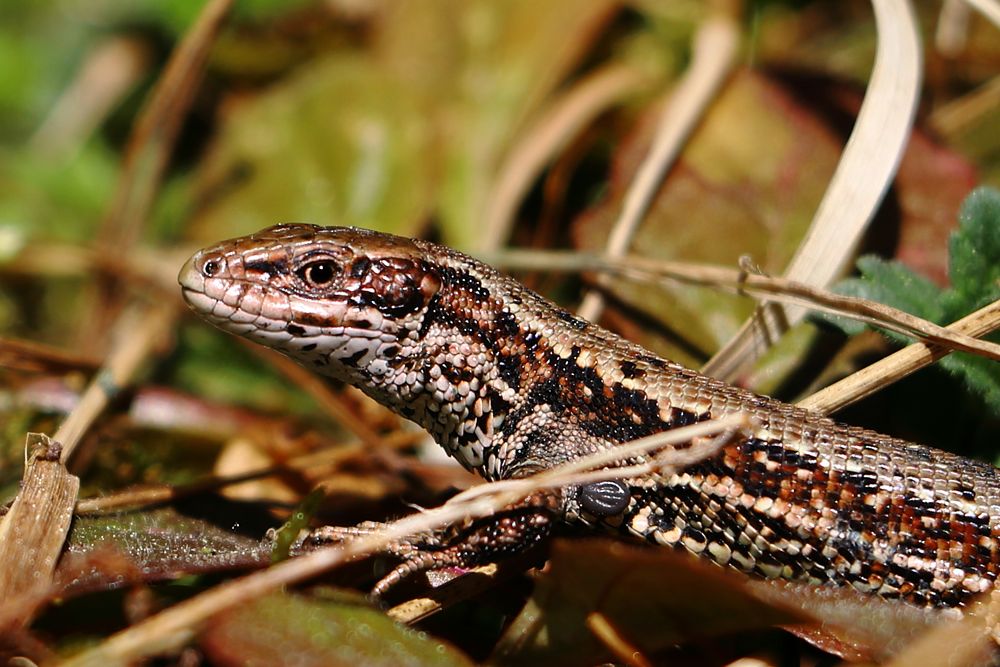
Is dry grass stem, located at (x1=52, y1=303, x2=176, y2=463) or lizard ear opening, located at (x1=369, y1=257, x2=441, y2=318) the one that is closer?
lizard ear opening, located at (x1=369, y1=257, x2=441, y2=318)

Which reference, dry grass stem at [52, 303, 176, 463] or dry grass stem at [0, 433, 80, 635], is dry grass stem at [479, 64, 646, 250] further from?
dry grass stem at [0, 433, 80, 635]

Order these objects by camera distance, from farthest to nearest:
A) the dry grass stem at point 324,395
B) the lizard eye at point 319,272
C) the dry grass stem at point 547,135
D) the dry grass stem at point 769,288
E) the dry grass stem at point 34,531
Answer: the dry grass stem at point 547,135, the dry grass stem at point 324,395, the lizard eye at point 319,272, the dry grass stem at point 769,288, the dry grass stem at point 34,531

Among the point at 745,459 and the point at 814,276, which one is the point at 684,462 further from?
the point at 814,276

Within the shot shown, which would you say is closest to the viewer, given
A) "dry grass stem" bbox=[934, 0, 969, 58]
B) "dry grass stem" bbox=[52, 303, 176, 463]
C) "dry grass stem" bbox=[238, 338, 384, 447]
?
"dry grass stem" bbox=[52, 303, 176, 463]

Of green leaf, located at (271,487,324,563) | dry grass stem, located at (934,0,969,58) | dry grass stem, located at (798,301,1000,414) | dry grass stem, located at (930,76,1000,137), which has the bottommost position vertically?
green leaf, located at (271,487,324,563)

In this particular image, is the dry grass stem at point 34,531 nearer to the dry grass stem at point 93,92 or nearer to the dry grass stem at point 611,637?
the dry grass stem at point 611,637

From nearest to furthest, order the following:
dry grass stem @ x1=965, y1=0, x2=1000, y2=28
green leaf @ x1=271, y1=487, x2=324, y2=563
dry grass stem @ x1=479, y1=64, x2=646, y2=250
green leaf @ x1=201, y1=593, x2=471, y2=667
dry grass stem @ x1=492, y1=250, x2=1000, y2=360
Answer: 1. green leaf @ x1=201, y1=593, x2=471, y2=667
2. green leaf @ x1=271, y1=487, x2=324, y2=563
3. dry grass stem @ x1=492, y1=250, x2=1000, y2=360
4. dry grass stem @ x1=965, y1=0, x2=1000, y2=28
5. dry grass stem @ x1=479, y1=64, x2=646, y2=250

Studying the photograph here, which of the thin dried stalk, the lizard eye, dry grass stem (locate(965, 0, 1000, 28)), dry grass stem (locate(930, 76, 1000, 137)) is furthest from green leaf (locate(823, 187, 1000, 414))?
the thin dried stalk

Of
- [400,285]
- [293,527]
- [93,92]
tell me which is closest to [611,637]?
[293,527]

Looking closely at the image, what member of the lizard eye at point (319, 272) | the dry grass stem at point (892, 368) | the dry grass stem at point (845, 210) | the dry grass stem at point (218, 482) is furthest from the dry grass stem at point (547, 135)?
the dry grass stem at point (892, 368)

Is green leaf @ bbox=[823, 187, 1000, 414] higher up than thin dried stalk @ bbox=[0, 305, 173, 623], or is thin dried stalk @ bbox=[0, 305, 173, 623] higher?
green leaf @ bbox=[823, 187, 1000, 414]
